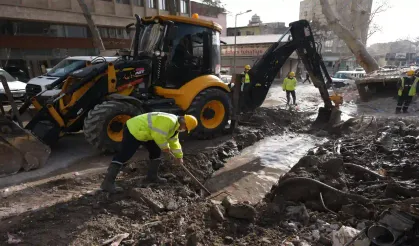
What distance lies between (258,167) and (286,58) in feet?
12.4

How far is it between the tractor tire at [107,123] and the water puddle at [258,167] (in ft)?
6.43

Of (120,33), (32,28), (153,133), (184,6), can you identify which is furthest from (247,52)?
(153,133)

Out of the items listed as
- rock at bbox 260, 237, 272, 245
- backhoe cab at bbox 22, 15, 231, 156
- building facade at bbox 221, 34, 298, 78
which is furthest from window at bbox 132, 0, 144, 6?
rock at bbox 260, 237, 272, 245

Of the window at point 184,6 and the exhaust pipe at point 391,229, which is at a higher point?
the window at point 184,6

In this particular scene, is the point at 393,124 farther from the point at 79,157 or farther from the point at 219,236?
the point at 79,157

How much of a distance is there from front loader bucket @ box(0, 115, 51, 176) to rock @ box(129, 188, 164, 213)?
81.6 inches

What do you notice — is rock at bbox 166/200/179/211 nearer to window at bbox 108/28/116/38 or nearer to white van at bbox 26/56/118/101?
white van at bbox 26/56/118/101

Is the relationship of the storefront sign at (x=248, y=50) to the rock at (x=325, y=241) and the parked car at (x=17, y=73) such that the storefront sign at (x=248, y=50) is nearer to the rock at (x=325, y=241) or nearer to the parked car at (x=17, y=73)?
the parked car at (x=17, y=73)

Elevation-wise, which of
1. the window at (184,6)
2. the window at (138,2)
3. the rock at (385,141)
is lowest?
the rock at (385,141)

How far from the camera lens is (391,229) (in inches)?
116

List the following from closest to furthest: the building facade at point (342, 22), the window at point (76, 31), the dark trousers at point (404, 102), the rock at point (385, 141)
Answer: the rock at point (385, 141) → the dark trousers at point (404, 102) → the window at point (76, 31) → the building facade at point (342, 22)

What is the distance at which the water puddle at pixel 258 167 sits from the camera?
513 cm

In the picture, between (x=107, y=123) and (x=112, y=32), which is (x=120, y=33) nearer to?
(x=112, y=32)

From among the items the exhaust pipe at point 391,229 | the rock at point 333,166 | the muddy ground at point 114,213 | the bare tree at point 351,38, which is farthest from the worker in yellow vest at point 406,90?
the exhaust pipe at point 391,229
